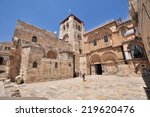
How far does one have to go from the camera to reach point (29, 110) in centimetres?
231

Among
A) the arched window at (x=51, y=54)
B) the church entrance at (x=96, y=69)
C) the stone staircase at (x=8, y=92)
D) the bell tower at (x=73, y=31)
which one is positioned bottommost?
the stone staircase at (x=8, y=92)

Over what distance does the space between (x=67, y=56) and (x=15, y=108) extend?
15.2 meters

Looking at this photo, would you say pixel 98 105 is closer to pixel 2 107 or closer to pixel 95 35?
pixel 2 107

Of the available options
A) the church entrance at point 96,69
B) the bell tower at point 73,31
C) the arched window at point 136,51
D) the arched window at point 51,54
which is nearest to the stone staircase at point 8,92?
the arched window at point 51,54

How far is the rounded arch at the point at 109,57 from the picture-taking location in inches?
713

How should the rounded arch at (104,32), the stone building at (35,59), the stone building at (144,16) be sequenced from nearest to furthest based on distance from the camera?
1. the stone building at (144,16)
2. the stone building at (35,59)
3. the rounded arch at (104,32)

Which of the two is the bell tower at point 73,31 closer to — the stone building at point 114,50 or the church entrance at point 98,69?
the stone building at point 114,50

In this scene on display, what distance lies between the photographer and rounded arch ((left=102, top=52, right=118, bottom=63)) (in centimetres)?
1811

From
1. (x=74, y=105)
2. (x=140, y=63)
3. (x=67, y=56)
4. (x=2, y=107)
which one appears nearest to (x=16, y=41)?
(x=67, y=56)

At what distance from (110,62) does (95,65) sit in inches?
143

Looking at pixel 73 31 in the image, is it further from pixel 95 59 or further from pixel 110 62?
pixel 110 62

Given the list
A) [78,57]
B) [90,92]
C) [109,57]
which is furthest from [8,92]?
[78,57]

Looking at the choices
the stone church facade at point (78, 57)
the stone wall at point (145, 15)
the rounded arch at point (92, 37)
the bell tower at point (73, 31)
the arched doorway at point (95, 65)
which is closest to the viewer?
the stone wall at point (145, 15)

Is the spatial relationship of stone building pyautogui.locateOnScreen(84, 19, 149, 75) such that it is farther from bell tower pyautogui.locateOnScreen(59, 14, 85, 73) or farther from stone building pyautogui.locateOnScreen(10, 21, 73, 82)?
stone building pyautogui.locateOnScreen(10, 21, 73, 82)
